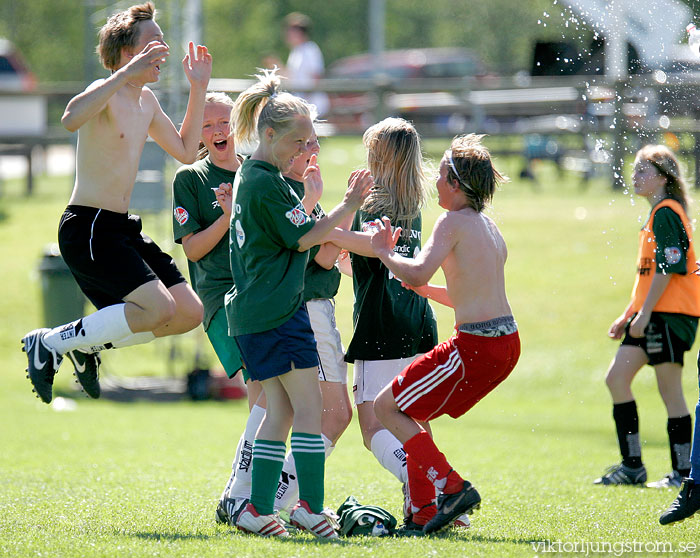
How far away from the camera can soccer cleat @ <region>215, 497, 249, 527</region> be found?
4.57 metres

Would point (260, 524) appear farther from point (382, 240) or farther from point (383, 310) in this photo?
point (382, 240)

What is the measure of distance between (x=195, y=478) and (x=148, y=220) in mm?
10195

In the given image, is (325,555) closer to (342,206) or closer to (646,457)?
(342,206)

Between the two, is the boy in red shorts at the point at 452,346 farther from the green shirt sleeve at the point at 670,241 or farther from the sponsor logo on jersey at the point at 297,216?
the green shirt sleeve at the point at 670,241

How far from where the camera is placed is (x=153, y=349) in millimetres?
12586

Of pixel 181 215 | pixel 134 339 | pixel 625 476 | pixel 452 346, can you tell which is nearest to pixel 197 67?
pixel 181 215

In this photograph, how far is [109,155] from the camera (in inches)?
193

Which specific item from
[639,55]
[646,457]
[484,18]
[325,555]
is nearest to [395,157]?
[325,555]

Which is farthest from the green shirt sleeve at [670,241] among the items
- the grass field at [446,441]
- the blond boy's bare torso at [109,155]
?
the blond boy's bare torso at [109,155]

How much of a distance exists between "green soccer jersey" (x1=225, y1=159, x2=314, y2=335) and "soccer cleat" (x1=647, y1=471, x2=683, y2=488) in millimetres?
2962

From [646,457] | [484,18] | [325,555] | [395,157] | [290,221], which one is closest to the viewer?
[325,555]

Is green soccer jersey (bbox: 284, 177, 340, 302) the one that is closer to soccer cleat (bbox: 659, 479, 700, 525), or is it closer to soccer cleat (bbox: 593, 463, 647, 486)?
soccer cleat (bbox: 659, 479, 700, 525)

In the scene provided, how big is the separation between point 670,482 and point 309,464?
280 centimetres

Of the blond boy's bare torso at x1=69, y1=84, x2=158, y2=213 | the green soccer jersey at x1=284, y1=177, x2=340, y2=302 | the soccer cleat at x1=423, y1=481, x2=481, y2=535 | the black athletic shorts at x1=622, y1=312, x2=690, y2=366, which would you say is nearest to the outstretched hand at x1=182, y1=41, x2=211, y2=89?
the blond boy's bare torso at x1=69, y1=84, x2=158, y2=213
